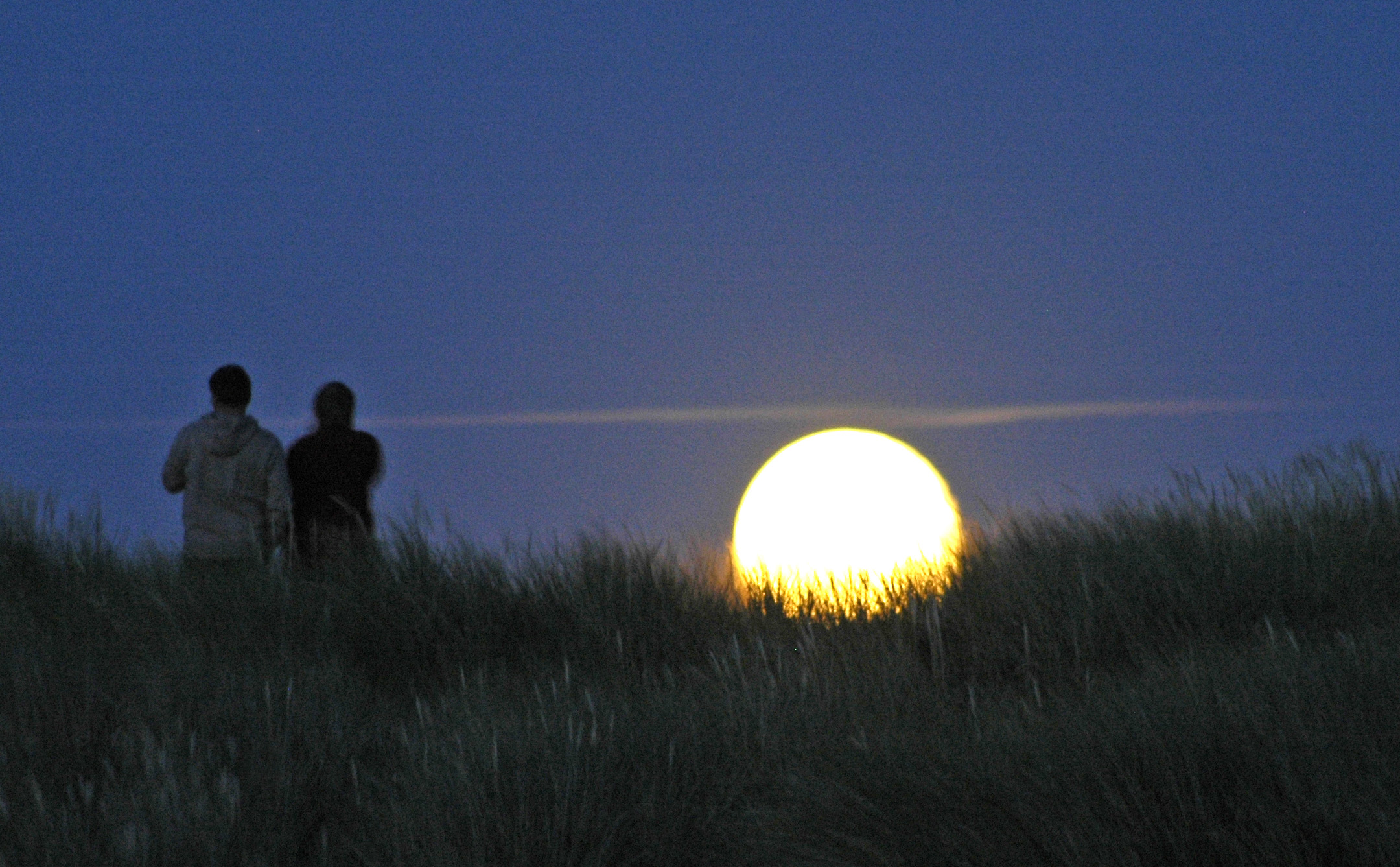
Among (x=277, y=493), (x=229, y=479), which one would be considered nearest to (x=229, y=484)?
(x=229, y=479)

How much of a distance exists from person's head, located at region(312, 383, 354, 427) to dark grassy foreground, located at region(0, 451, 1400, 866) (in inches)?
47.7

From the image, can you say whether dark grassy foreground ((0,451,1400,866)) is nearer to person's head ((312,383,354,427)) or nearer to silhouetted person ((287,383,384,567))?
silhouetted person ((287,383,384,567))

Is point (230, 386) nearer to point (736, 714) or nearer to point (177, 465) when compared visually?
point (177, 465)

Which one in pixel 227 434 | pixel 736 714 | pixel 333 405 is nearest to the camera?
pixel 736 714

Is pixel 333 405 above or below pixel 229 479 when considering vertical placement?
above

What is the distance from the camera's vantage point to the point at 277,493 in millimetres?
7543

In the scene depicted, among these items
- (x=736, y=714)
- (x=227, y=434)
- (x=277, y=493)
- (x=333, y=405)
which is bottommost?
(x=736, y=714)

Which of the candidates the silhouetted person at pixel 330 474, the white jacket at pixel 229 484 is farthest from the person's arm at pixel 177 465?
the silhouetted person at pixel 330 474

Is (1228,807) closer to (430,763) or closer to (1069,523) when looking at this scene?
(430,763)

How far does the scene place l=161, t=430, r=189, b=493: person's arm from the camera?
752 centimetres

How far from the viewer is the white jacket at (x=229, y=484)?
24.5 feet

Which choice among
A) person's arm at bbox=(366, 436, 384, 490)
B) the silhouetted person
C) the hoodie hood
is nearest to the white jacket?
the hoodie hood

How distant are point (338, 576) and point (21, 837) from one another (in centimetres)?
371

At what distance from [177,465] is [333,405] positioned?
979 millimetres
